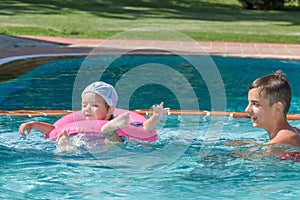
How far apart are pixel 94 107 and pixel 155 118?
49cm

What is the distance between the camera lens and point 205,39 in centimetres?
1391

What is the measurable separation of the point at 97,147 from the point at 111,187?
32.6 inches

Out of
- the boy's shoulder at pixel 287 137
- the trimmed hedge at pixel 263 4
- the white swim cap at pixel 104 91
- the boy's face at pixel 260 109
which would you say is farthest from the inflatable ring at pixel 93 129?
the trimmed hedge at pixel 263 4

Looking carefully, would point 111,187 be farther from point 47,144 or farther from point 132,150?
point 47,144

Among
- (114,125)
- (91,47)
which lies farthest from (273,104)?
(91,47)

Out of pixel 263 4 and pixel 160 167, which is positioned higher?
pixel 263 4

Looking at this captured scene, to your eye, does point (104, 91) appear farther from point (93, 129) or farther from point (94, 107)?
point (93, 129)

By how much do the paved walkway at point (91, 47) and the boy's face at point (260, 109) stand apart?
6589 millimetres

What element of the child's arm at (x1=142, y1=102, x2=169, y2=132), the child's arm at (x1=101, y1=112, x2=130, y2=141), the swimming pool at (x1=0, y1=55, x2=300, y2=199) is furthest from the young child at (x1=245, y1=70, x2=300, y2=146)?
the child's arm at (x1=101, y1=112, x2=130, y2=141)

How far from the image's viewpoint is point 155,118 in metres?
4.89

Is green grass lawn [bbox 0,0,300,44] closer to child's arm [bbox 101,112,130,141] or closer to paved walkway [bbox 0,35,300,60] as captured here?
paved walkway [bbox 0,35,300,60]

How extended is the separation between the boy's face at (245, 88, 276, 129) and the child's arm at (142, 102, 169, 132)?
22.9 inches

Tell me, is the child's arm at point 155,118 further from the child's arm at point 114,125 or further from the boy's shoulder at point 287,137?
the boy's shoulder at point 287,137

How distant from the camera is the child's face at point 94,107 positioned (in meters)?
5.04
